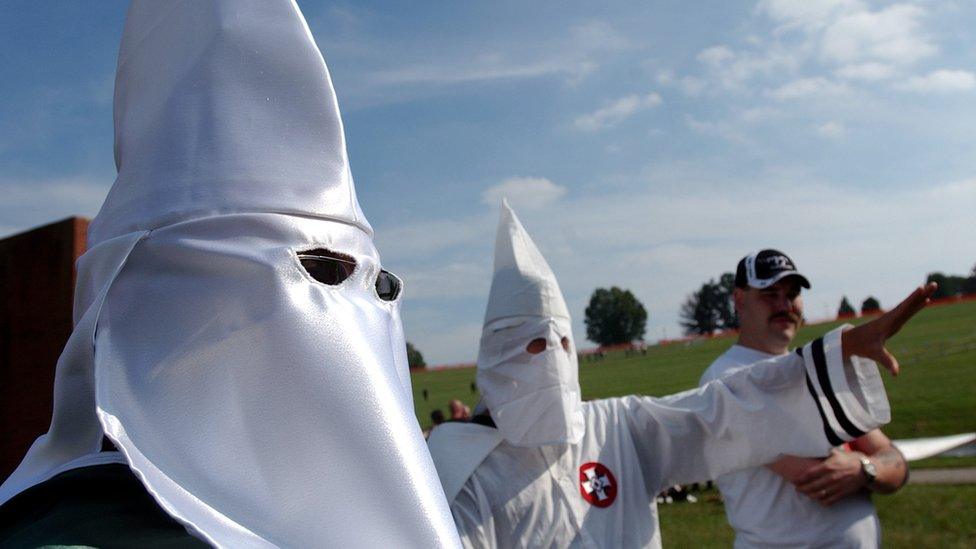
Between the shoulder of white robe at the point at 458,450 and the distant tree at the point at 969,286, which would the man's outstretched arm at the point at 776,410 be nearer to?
the shoulder of white robe at the point at 458,450

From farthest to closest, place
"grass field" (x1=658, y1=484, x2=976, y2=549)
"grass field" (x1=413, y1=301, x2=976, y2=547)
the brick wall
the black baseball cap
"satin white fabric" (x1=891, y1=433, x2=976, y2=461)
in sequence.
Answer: "satin white fabric" (x1=891, y1=433, x2=976, y2=461) → "grass field" (x1=413, y1=301, x2=976, y2=547) → "grass field" (x1=658, y1=484, x2=976, y2=549) → the black baseball cap → the brick wall

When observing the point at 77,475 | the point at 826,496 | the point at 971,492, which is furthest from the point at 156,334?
the point at 971,492

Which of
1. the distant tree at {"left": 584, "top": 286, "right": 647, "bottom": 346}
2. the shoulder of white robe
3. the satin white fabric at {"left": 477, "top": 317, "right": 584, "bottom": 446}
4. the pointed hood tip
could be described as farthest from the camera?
the distant tree at {"left": 584, "top": 286, "right": 647, "bottom": 346}

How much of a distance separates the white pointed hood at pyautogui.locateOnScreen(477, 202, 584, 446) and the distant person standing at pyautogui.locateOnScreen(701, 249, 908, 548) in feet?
2.59

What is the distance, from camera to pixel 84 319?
127 centimetres

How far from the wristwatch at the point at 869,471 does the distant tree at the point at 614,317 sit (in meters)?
91.6

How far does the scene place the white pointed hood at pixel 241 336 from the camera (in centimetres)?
116

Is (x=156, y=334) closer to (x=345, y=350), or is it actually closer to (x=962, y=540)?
(x=345, y=350)

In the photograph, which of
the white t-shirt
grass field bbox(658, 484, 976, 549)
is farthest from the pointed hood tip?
grass field bbox(658, 484, 976, 549)

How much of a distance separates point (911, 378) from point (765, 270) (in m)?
22.5

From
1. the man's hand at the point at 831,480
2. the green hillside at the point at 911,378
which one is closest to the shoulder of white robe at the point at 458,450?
the man's hand at the point at 831,480

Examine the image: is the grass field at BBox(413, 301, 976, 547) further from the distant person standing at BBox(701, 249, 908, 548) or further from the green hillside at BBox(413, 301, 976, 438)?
the distant person standing at BBox(701, 249, 908, 548)

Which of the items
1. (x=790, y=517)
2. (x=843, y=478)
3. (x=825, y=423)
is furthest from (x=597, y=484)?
→ (x=843, y=478)

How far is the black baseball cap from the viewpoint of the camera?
4.36 m
